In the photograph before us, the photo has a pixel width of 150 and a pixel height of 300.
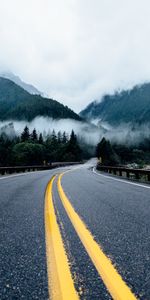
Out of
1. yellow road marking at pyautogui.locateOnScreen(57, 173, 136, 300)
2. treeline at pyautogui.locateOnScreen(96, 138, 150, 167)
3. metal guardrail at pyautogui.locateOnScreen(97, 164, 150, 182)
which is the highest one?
treeline at pyautogui.locateOnScreen(96, 138, 150, 167)

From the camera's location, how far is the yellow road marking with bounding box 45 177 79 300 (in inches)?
89.5

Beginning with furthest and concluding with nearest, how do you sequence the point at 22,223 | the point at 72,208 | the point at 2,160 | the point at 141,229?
the point at 2,160, the point at 72,208, the point at 22,223, the point at 141,229

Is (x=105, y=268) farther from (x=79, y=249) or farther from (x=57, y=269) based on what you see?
(x=79, y=249)

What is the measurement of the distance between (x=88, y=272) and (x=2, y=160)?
4054 inches

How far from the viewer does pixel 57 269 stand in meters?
2.83

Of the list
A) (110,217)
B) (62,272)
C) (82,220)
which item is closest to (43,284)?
(62,272)

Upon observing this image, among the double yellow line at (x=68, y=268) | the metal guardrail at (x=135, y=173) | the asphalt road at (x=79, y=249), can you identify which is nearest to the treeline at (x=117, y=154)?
the metal guardrail at (x=135, y=173)

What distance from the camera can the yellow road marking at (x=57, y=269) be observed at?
227 centimetres

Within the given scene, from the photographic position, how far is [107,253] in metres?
3.36

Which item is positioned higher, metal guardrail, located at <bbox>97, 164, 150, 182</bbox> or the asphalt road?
metal guardrail, located at <bbox>97, 164, 150, 182</bbox>

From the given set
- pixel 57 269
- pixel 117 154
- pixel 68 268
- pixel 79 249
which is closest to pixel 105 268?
pixel 68 268

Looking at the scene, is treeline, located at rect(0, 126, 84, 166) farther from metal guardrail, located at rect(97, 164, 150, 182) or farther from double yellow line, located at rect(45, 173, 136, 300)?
double yellow line, located at rect(45, 173, 136, 300)

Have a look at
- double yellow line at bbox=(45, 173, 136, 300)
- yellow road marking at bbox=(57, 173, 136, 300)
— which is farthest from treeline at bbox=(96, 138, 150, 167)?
double yellow line at bbox=(45, 173, 136, 300)

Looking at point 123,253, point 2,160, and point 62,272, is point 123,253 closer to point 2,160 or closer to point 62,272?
point 62,272
